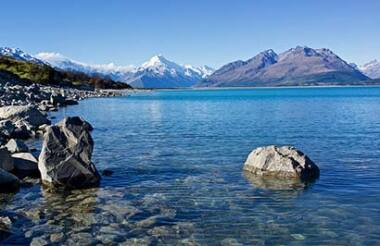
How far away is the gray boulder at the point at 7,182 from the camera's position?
66.5 ft

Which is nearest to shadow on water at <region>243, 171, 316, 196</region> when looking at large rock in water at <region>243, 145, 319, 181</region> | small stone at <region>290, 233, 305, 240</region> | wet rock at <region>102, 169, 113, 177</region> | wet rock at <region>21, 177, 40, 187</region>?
large rock in water at <region>243, 145, 319, 181</region>

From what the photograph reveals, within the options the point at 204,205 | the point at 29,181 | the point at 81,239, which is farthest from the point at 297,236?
the point at 29,181

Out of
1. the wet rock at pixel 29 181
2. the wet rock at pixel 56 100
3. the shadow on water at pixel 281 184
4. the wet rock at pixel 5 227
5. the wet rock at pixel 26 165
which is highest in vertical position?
the wet rock at pixel 56 100

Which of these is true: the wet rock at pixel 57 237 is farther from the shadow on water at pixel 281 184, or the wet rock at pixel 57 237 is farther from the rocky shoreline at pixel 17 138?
the shadow on water at pixel 281 184

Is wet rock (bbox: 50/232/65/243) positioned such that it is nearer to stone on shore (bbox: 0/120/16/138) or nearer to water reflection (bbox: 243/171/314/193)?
water reflection (bbox: 243/171/314/193)

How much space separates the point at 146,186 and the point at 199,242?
7600 millimetres

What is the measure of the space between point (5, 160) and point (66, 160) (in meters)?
3.43

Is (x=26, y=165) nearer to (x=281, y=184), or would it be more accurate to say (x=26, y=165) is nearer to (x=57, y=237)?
(x=57, y=237)

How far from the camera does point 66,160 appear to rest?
2083cm

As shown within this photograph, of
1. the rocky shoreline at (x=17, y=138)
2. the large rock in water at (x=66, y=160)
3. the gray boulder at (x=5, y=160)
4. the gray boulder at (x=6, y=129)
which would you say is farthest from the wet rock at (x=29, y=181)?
the gray boulder at (x=6, y=129)

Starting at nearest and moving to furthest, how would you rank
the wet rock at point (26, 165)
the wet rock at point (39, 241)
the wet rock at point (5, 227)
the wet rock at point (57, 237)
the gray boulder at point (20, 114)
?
the wet rock at point (39, 241) → the wet rock at point (57, 237) → the wet rock at point (5, 227) → the wet rock at point (26, 165) → the gray boulder at point (20, 114)

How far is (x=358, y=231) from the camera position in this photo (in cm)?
1506

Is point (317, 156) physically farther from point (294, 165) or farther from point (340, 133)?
point (340, 133)

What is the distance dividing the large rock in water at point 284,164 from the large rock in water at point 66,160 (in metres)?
7.69
